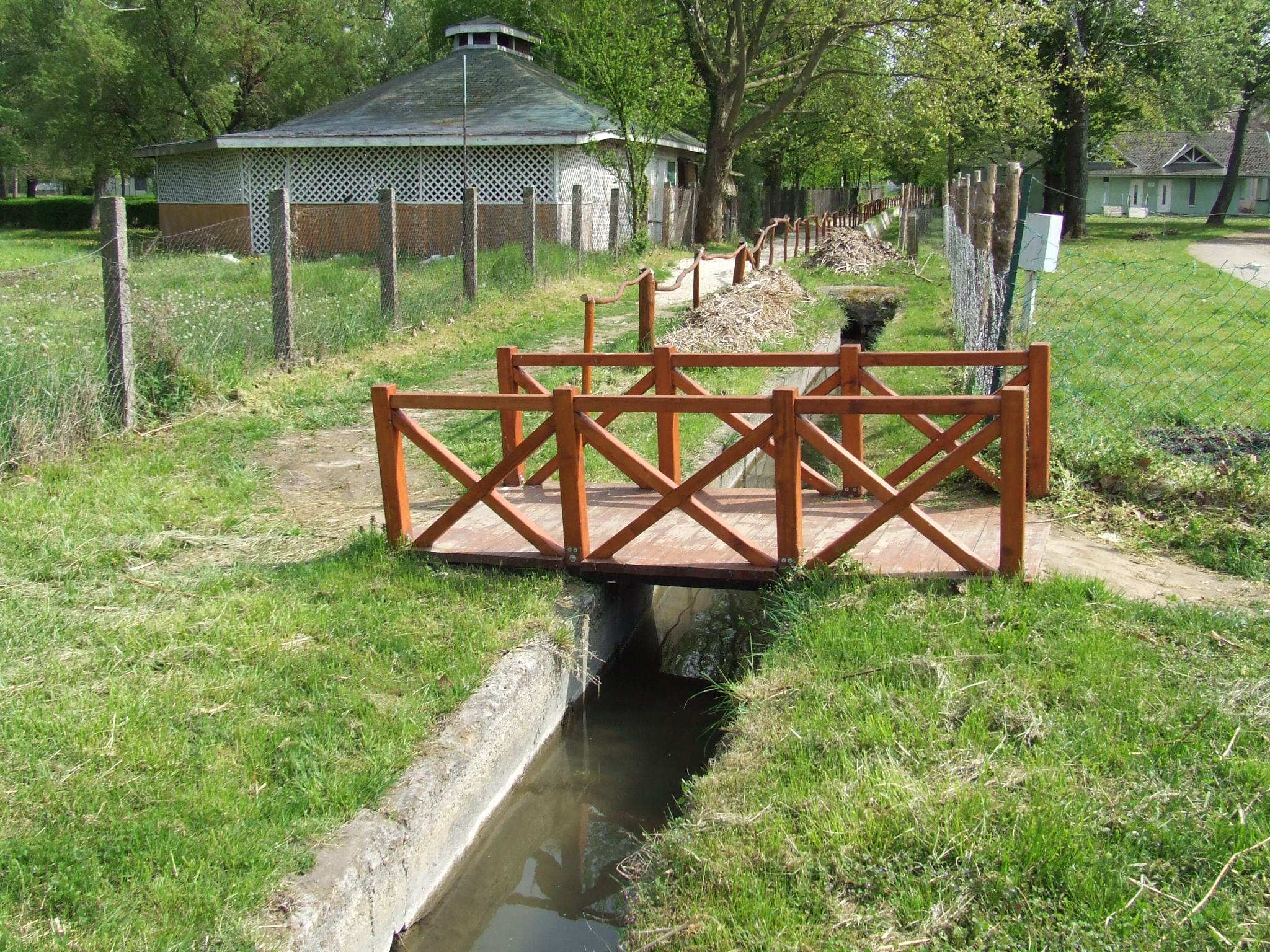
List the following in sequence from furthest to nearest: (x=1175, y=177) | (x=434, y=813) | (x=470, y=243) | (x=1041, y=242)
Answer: (x=1175, y=177), (x=470, y=243), (x=1041, y=242), (x=434, y=813)

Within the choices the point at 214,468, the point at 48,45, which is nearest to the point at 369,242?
the point at 214,468

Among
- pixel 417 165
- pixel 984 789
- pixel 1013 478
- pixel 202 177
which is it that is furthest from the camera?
pixel 202 177

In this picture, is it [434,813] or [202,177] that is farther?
[202,177]

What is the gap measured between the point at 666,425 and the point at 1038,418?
2276 millimetres

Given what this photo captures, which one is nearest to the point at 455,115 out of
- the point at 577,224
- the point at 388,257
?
the point at 577,224

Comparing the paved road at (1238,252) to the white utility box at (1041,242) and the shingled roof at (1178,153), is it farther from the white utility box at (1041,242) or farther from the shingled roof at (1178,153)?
the shingled roof at (1178,153)

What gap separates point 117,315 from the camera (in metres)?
8.02

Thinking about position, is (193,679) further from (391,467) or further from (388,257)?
(388,257)

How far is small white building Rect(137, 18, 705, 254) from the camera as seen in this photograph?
23.7 meters

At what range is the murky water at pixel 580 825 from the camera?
13.3ft

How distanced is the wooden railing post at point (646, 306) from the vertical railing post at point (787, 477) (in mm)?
5246

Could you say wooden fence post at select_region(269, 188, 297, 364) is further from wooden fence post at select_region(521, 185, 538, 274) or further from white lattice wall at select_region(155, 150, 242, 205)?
white lattice wall at select_region(155, 150, 242, 205)

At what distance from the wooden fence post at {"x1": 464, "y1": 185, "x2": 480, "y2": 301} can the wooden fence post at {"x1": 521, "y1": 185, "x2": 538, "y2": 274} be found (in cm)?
147

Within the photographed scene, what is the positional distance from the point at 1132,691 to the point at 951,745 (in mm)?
734
